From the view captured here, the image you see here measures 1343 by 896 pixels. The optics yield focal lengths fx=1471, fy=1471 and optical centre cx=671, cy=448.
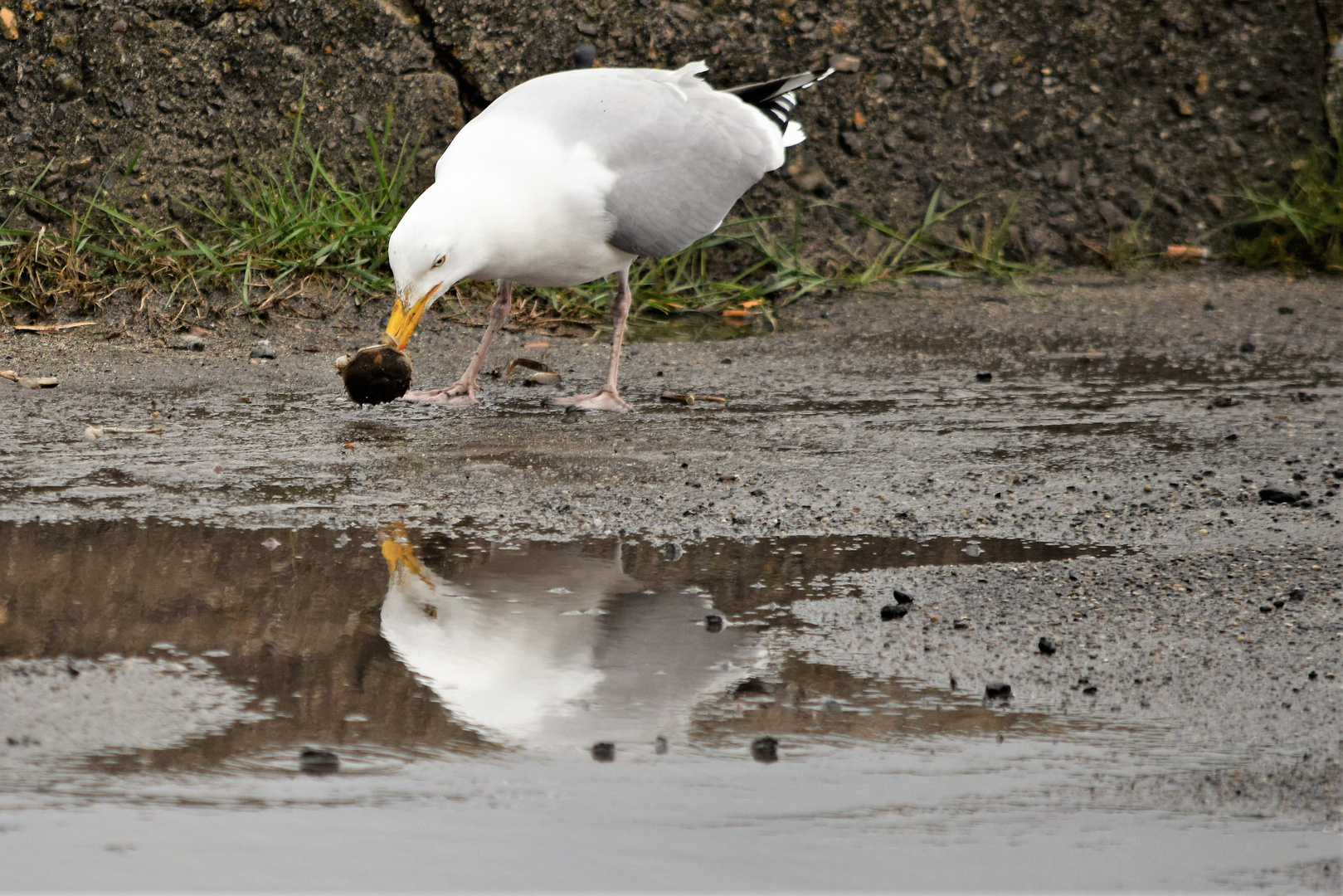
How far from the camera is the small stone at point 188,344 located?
16.9 feet

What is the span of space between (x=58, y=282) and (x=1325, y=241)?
5.39m

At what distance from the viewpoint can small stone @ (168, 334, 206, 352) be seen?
5.14 metres

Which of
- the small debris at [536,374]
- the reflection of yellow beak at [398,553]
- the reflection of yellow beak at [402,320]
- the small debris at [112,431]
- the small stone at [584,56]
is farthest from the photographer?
the small stone at [584,56]

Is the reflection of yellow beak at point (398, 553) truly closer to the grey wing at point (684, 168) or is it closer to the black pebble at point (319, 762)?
the black pebble at point (319, 762)

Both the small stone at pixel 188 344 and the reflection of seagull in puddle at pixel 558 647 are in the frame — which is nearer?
the reflection of seagull in puddle at pixel 558 647

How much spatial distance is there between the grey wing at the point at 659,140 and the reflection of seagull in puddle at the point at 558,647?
1891 mm

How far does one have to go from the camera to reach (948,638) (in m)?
2.67

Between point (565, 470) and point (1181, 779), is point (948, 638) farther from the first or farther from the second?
point (565, 470)

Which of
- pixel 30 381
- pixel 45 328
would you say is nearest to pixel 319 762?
pixel 30 381

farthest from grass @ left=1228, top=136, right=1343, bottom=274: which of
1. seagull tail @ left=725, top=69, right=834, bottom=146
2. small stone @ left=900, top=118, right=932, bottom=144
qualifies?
seagull tail @ left=725, top=69, right=834, bottom=146

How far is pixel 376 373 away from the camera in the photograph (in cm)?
429

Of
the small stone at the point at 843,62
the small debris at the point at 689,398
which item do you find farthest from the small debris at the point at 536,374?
the small stone at the point at 843,62

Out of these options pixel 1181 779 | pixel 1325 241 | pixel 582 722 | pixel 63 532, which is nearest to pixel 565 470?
pixel 63 532

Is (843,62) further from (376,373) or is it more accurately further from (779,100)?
(376,373)
